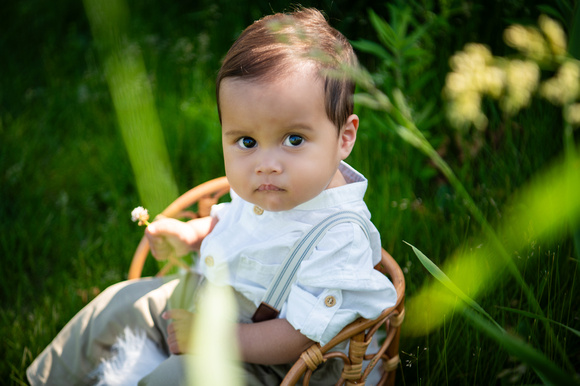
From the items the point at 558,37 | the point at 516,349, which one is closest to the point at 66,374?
the point at 516,349

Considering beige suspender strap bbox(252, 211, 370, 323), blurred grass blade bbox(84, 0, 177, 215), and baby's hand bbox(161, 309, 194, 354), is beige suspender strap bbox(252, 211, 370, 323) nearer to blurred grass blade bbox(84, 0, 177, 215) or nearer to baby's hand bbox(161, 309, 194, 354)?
baby's hand bbox(161, 309, 194, 354)

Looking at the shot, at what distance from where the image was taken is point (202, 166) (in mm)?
2506

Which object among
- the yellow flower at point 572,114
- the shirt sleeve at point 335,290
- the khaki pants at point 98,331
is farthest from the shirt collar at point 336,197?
the yellow flower at point 572,114

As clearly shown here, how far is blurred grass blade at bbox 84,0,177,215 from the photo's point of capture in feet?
8.15

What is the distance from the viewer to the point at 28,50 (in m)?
3.40

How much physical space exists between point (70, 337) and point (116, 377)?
0.69ft

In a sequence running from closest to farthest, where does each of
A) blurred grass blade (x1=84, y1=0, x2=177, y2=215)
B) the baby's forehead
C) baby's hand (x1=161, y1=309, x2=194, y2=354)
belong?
the baby's forehead → baby's hand (x1=161, y1=309, x2=194, y2=354) → blurred grass blade (x1=84, y1=0, x2=177, y2=215)

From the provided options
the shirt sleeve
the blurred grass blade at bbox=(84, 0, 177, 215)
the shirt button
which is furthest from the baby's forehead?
the blurred grass blade at bbox=(84, 0, 177, 215)

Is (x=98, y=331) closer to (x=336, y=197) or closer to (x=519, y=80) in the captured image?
(x=336, y=197)

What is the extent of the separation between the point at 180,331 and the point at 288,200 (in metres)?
0.46

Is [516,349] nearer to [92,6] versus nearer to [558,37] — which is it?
[558,37]

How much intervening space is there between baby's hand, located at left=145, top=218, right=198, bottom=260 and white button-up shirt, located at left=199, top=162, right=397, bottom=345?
80mm

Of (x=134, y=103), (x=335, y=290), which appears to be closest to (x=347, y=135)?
(x=335, y=290)

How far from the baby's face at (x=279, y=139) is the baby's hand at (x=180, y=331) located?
14.6 inches
